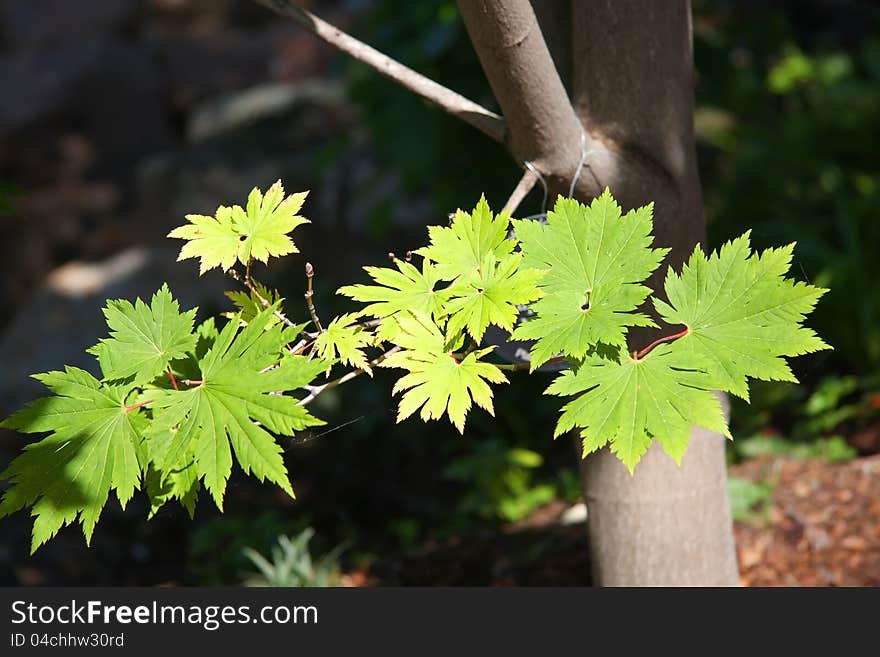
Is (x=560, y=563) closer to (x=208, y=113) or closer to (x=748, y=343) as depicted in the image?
(x=748, y=343)

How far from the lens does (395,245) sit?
476 cm

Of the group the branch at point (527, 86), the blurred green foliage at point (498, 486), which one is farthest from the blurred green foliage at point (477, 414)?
the branch at point (527, 86)

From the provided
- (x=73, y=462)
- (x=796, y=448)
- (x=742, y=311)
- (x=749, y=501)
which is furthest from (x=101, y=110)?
(x=742, y=311)

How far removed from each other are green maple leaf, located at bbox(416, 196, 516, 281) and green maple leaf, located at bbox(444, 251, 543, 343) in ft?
0.05

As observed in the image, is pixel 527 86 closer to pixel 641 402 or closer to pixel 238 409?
pixel 641 402

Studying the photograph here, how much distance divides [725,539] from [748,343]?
89 cm

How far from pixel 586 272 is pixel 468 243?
0.58 ft

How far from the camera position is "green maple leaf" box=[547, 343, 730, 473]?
4.06 feet

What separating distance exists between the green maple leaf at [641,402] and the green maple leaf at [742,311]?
45 millimetres

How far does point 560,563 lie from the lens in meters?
2.54

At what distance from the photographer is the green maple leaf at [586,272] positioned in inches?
49.3

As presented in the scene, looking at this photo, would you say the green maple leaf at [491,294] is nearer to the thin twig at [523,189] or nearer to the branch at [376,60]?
the thin twig at [523,189]

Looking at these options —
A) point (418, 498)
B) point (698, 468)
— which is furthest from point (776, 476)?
point (418, 498)

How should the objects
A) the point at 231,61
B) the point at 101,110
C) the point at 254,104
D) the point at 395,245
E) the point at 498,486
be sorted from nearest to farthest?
the point at 498,486 → the point at 395,245 → the point at 254,104 → the point at 101,110 → the point at 231,61
